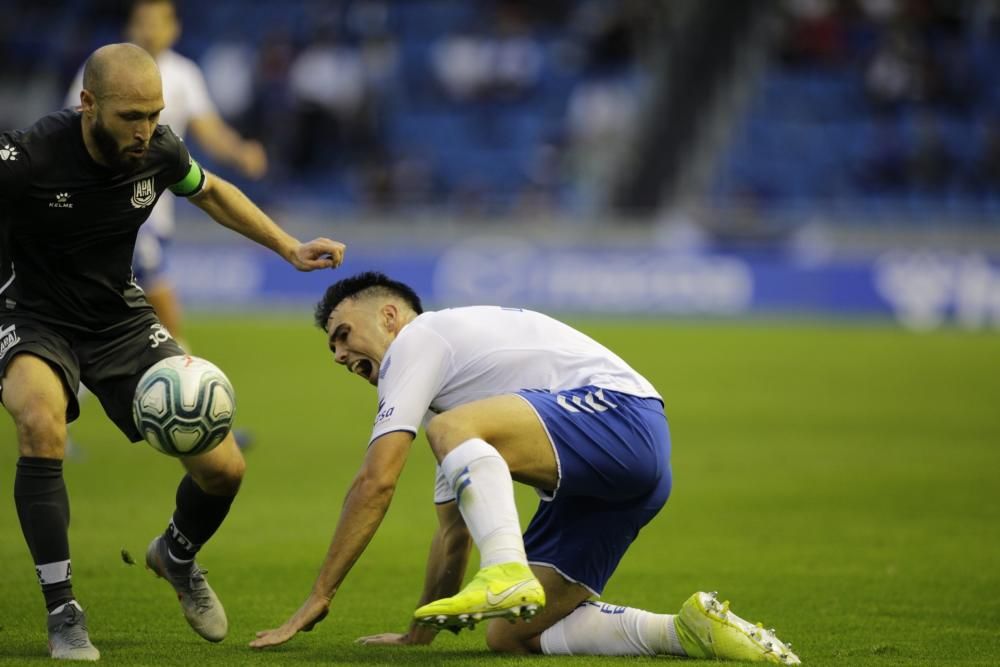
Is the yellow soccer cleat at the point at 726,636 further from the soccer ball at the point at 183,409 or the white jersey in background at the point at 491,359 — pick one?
the soccer ball at the point at 183,409

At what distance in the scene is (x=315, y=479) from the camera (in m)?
10.8

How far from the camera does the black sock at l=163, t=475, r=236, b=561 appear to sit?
622 centimetres

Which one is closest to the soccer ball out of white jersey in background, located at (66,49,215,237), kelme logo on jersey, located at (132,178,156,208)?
kelme logo on jersey, located at (132,178,156,208)

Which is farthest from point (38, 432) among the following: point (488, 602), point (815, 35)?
point (815, 35)

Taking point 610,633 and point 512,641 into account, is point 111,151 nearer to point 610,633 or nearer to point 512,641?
point 512,641

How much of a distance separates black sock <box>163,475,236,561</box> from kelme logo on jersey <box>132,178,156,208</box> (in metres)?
1.10

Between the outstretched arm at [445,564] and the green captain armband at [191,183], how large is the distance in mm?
1739

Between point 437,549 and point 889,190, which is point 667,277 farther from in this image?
point 437,549

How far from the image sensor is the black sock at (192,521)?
20.4ft

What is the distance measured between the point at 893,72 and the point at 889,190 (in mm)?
2397

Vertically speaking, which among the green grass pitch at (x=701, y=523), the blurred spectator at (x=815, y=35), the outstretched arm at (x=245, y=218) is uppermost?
the blurred spectator at (x=815, y=35)

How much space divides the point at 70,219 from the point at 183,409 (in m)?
0.90

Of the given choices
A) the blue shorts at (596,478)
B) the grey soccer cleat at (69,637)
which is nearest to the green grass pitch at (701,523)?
the grey soccer cleat at (69,637)

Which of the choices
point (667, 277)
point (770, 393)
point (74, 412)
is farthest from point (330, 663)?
point (667, 277)
